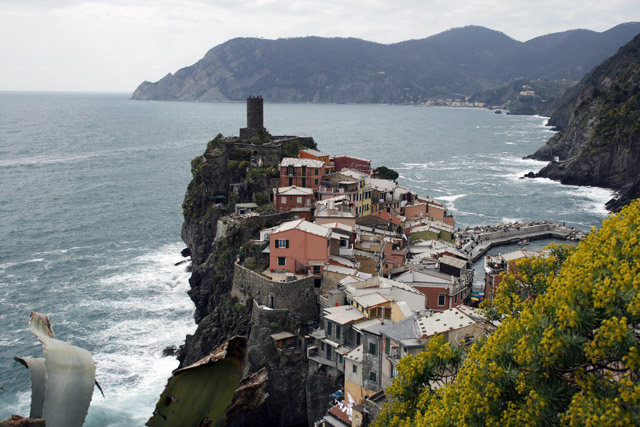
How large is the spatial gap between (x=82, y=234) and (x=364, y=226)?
4085 centimetres

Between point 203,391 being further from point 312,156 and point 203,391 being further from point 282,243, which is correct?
point 312,156

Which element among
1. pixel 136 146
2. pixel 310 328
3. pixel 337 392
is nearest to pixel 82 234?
pixel 310 328

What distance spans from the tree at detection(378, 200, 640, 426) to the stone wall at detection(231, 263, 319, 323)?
22947 mm

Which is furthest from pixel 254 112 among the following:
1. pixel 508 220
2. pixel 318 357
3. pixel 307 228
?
pixel 318 357

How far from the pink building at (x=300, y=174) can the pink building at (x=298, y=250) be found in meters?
14.9

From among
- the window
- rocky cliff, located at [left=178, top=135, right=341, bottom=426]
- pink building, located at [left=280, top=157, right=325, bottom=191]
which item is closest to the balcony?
rocky cliff, located at [left=178, top=135, right=341, bottom=426]

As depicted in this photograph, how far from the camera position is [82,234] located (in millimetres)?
73250

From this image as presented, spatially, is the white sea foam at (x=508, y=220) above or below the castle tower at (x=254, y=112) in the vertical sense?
below

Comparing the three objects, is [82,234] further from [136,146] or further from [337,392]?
[136,146]

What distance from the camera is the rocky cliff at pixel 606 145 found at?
323 feet

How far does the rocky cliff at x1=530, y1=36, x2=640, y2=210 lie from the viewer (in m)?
98.4

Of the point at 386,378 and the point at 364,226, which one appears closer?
the point at 386,378

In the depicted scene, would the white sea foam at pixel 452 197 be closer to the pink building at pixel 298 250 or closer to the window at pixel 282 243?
the pink building at pixel 298 250

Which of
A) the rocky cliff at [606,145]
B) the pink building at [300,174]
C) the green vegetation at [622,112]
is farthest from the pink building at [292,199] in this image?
the green vegetation at [622,112]
